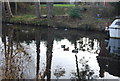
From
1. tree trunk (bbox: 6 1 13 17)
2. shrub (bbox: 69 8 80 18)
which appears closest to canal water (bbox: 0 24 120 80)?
shrub (bbox: 69 8 80 18)


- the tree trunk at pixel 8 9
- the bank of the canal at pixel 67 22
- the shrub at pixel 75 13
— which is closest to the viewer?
the bank of the canal at pixel 67 22

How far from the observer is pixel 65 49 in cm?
1337

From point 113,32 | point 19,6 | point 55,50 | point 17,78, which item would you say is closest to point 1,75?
point 17,78

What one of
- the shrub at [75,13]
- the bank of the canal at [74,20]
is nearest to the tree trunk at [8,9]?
the bank of the canal at [74,20]

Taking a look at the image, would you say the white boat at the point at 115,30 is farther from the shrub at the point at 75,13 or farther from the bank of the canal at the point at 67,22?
the shrub at the point at 75,13

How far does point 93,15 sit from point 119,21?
23.7ft

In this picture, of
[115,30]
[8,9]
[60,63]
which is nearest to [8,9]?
[8,9]

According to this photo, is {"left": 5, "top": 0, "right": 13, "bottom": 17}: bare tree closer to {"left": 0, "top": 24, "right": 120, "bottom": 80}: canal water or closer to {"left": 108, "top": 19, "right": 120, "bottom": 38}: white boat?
{"left": 108, "top": 19, "right": 120, "bottom": 38}: white boat

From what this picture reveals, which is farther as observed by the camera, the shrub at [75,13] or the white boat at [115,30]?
the shrub at [75,13]

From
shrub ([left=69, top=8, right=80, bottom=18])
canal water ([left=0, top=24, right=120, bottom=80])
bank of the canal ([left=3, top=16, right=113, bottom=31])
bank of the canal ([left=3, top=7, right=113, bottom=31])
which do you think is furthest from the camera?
shrub ([left=69, top=8, right=80, bottom=18])

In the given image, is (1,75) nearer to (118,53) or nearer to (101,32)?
(118,53)

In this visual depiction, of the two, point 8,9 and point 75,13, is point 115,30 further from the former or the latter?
point 8,9

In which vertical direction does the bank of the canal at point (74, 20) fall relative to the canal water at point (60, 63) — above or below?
above

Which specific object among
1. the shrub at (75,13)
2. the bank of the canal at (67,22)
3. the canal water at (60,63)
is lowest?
the canal water at (60,63)
